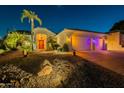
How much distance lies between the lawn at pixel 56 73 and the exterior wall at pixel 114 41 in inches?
63.1

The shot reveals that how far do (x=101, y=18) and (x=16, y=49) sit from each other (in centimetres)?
349

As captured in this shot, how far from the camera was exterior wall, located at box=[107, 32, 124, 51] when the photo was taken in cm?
980

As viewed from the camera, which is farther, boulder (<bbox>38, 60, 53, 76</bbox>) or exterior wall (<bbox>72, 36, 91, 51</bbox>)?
exterior wall (<bbox>72, 36, 91, 51</bbox>)

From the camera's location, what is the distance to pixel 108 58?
9031 millimetres

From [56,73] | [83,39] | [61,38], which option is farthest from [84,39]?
[56,73]

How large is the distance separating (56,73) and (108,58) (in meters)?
2.09

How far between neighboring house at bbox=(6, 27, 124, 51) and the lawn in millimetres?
819

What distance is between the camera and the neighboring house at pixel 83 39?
952cm

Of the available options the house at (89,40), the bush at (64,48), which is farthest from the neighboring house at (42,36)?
the bush at (64,48)

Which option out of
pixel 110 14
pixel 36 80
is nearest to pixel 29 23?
pixel 36 80

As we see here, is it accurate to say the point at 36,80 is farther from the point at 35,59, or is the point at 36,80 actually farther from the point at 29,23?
the point at 29,23

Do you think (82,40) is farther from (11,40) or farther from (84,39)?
(11,40)

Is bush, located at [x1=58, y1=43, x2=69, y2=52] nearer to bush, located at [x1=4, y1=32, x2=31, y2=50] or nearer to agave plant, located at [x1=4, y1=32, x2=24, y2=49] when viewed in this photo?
bush, located at [x1=4, y1=32, x2=31, y2=50]

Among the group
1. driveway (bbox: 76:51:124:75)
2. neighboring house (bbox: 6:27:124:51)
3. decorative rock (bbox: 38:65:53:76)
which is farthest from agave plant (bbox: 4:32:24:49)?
driveway (bbox: 76:51:124:75)
